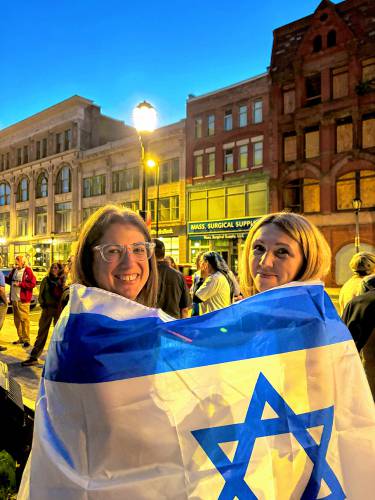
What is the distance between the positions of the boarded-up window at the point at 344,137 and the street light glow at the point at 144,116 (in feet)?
63.4

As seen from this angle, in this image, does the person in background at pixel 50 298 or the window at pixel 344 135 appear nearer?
the person in background at pixel 50 298

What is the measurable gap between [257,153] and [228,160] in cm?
238

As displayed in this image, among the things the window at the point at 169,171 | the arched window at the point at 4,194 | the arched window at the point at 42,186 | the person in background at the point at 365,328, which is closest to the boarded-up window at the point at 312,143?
the window at the point at 169,171

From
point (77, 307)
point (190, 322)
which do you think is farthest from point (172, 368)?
point (77, 307)

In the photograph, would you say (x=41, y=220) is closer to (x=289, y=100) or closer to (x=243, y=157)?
(x=243, y=157)

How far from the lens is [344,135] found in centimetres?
2419

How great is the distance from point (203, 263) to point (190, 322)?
4793mm

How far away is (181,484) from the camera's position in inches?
51.7

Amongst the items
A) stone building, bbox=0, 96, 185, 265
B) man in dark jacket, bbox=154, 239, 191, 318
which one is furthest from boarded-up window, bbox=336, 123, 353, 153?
man in dark jacket, bbox=154, 239, 191, 318

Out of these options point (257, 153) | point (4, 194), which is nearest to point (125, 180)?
point (257, 153)

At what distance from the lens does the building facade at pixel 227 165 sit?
88.3 ft

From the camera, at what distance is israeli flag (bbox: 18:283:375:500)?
1.31 metres

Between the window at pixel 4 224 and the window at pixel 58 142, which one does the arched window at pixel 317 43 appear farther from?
the window at pixel 4 224

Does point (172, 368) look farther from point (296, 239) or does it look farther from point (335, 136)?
point (335, 136)
